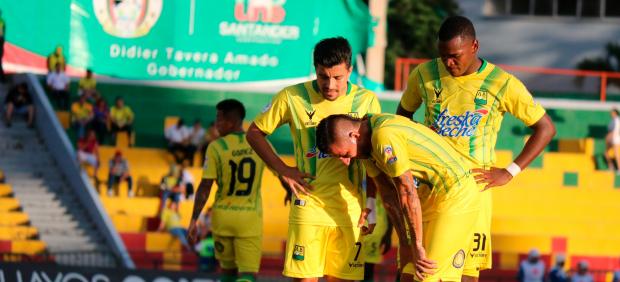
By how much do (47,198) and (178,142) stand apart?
2651 mm

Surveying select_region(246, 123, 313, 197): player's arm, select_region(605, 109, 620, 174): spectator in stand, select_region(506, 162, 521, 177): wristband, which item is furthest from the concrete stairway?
select_region(506, 162, 521, 177): wristband

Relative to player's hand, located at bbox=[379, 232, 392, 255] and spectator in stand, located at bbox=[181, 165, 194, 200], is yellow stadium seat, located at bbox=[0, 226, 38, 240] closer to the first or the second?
spectator in stand, located at bbox=[181, 165, 194, 200]

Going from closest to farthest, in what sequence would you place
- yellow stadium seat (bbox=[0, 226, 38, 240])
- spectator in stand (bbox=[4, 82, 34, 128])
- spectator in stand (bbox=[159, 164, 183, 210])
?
1. yellow stadium seat (bbox=[0, 226, 38, 240])
2. spectator in stand (bbox=[159, 164, 183, 210])
3. spectator in stand (bbox=[4, 82, 34, 128])

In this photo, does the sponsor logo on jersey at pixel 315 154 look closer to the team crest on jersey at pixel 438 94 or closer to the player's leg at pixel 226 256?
the team crest on jersey at pixel 438 94

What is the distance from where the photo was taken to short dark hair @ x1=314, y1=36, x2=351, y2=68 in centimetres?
985

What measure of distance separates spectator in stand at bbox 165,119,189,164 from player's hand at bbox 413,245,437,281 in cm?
1580

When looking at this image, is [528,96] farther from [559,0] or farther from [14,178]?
[559,0]

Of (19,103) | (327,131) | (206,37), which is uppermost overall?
(206,37)

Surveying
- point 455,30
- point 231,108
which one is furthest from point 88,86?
point 455,30

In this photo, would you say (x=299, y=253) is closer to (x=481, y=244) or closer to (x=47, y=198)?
(x=481, y=244)

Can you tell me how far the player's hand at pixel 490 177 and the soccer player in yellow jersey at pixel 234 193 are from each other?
141 inches

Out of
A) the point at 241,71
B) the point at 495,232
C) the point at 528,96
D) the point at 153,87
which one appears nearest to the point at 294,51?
the point at 241,71

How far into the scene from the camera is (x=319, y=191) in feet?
33.6

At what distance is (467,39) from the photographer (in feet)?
31.8
